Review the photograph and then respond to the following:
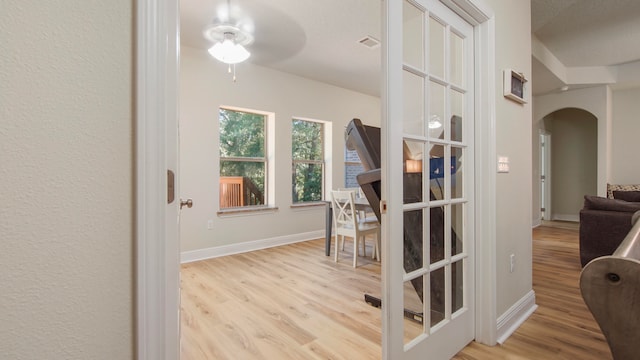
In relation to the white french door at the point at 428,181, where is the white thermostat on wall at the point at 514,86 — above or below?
above

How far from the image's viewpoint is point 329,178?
5.35m

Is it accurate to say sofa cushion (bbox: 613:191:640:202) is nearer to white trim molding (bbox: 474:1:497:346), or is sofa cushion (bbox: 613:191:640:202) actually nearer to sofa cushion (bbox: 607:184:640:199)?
sofa cushion (bbox: 607:184:640:199)

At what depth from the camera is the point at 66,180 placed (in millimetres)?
562

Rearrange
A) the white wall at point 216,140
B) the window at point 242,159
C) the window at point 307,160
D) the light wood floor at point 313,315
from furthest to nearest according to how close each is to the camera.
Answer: the window at point 307,160 < the window at point 242,159 < the white wall at point 216,140 < the light wood floor at point 313,315

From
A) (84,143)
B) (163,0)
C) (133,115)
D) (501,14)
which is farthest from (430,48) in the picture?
(84,143)

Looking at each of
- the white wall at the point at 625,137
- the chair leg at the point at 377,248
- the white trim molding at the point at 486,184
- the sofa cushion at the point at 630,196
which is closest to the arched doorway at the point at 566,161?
the white wall at the point at 625,137

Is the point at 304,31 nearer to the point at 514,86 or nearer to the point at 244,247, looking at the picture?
the point at 514,86

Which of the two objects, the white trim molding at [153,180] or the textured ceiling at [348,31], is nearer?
the white trim molding at [153,180]

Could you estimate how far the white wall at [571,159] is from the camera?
658 centimetres

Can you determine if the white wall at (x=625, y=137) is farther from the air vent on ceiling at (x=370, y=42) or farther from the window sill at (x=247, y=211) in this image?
the window sill at (x=247, y=211)

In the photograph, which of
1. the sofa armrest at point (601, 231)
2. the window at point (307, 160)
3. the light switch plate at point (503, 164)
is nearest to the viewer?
the light switch plate at point (503, 164)

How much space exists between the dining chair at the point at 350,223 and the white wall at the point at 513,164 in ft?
5.12

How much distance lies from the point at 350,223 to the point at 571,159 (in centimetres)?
632

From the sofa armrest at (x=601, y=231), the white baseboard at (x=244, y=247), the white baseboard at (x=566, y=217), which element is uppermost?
the sofa armrest at (x=601, y=231)
